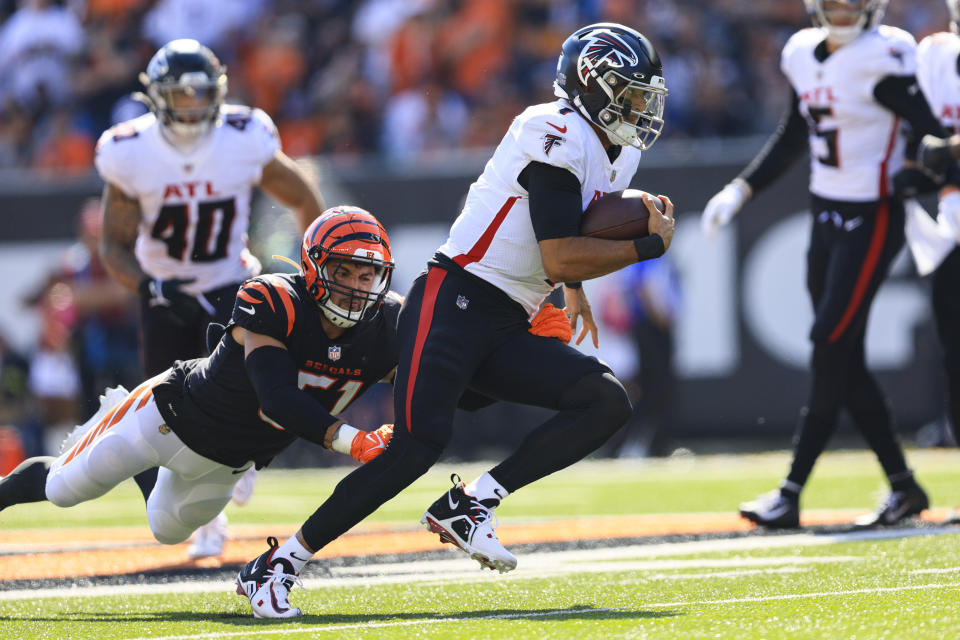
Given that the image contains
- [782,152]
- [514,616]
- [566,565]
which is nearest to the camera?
[514,616]

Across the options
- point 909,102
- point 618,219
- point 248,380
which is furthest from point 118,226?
point 909,102

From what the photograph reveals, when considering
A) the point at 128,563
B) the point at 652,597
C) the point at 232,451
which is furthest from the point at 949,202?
the point at 128,563

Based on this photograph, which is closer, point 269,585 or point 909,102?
point 269,585

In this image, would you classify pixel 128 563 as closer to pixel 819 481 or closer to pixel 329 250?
pixel 329 250

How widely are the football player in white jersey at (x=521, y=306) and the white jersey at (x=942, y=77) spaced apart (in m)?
1.96

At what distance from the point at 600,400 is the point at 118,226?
7.77 ft

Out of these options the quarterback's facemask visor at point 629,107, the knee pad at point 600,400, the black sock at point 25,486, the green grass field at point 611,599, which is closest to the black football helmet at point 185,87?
the black sock at point 25,486

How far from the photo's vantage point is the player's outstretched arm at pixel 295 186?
217 inches

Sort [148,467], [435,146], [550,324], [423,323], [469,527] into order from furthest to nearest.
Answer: [435,146]
[148,467]
[550,324]
[423,323]
[469,527]

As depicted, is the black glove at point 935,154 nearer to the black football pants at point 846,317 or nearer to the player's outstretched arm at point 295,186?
the black football pants at point 846,317

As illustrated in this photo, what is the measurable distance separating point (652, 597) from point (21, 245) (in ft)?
25.4

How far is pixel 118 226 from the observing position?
17.7 feet

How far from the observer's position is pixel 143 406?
420cm

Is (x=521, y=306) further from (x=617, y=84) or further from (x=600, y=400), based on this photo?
(x=617, y=84)
